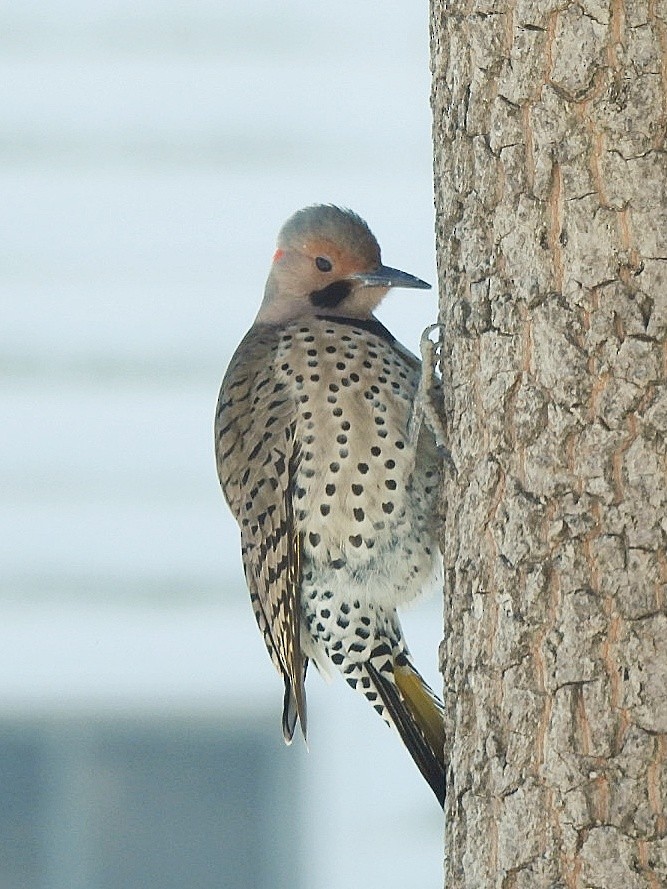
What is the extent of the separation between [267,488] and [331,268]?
47 centimetres

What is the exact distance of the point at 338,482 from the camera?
2.55 metres

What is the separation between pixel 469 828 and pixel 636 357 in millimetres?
635

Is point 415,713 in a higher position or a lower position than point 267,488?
lower

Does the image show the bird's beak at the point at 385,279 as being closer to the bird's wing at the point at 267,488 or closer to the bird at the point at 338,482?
the bird at the point at 338,482

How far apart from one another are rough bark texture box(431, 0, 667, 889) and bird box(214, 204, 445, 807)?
1.79ft

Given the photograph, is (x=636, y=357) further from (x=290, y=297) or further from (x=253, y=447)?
(x=290, y=297)

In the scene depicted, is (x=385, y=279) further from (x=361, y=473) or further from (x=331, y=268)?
(x=361, y=473)

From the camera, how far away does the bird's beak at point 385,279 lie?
2.75 meters

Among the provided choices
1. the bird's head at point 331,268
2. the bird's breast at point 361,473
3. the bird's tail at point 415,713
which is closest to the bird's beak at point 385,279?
the bird's head at point 331,268

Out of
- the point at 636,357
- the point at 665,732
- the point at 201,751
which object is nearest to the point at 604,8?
the point at 636,357

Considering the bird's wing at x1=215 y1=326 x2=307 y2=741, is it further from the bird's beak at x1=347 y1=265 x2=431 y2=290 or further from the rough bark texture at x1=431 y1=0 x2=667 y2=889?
the rough bark texture at x1=431 y1=0 x2=667 y2=889

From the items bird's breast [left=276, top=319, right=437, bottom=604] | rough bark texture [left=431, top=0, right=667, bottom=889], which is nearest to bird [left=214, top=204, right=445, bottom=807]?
bird's breast [left=276, top=319, right=437, bottom=604]

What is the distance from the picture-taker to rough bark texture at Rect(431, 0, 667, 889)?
5.88ft

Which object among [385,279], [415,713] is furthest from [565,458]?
[385,279]
